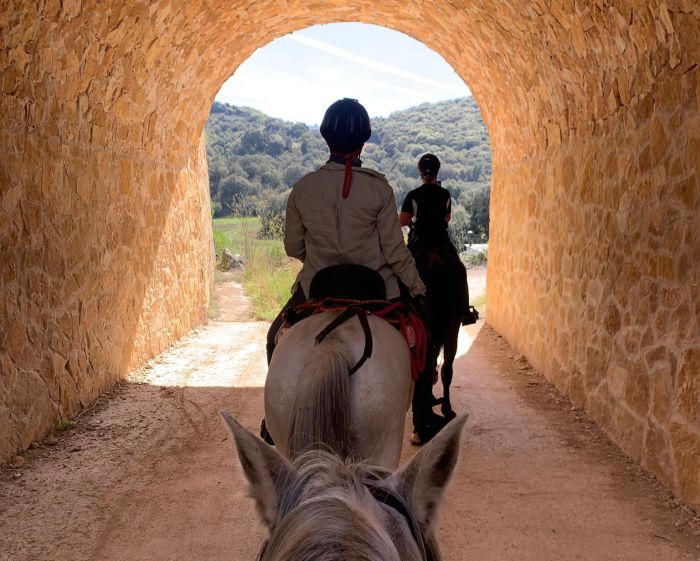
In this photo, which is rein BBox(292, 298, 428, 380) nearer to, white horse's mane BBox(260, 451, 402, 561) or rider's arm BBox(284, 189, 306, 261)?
rider's arm BBox(284, 189, 306, 261)

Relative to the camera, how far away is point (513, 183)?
9.40 metres

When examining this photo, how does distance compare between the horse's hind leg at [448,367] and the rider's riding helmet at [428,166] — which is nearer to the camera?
the rider's riding helmet at [428,166]

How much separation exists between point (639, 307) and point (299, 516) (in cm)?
429

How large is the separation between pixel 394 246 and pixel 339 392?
1.29 m

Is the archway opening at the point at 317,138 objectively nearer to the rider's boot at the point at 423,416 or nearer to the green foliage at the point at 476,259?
the green foliage at the point at 476,259

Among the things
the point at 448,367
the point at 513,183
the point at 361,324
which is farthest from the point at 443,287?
the point at 513,183

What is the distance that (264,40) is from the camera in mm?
9445

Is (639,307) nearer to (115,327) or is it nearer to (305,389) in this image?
(305,389)

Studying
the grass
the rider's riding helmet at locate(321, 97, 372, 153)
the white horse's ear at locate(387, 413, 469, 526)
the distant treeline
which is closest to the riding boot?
the rider's riding helmet at locate(321, 97, 372, 153)

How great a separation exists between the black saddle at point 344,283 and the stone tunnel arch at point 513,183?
2219 mm

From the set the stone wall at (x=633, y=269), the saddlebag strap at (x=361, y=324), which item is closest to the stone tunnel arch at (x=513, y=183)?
the stone wall at (x=633, y=269)

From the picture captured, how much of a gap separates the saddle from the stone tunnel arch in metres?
1.94

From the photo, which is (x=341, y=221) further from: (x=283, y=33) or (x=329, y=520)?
(x=283, y=33)

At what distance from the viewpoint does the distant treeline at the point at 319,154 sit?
3900 centimetres
